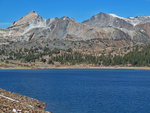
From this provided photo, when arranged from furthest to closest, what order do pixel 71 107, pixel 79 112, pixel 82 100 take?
pixel 82 100, pixel 71 107, pixel 79 112

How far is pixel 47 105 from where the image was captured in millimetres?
61156

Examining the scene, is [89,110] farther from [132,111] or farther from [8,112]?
[8,112]

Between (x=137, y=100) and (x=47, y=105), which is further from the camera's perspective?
(x=137, y=100)

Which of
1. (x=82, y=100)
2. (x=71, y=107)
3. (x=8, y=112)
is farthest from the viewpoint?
(x=82, y=100)

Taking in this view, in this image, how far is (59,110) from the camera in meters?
56.0

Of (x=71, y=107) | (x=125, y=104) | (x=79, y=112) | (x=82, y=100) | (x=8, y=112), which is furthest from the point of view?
(x=82, y=100)

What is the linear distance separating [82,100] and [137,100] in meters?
12.9

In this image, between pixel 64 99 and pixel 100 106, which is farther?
pixel 64 99

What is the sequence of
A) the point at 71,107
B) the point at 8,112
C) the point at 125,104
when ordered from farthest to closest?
1. the point at 125,104
2. the point at 71,107
3. the point at 8,112

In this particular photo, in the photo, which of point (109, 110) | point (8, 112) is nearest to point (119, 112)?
point (109, 110)

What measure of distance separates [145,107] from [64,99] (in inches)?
777

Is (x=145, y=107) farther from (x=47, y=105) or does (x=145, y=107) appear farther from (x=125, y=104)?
(x=47, y=105)

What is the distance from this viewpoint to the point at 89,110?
56.5m

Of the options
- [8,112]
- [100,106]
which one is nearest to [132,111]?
[100,106]
